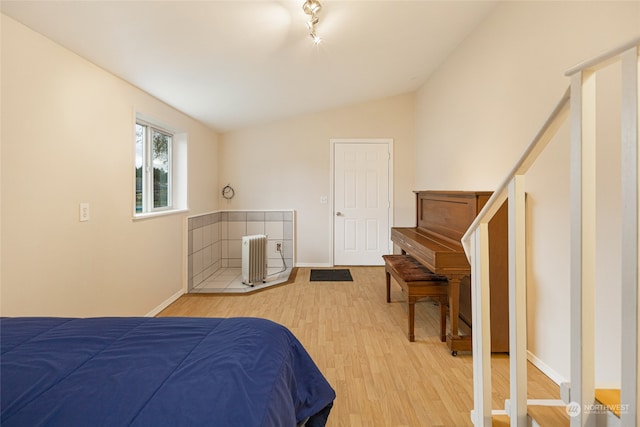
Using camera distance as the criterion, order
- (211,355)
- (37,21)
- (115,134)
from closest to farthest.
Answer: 1. (211,355)
2. (37,21)
3. (115,134)

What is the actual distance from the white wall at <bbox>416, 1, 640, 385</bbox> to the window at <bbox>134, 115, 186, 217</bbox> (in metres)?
3.23

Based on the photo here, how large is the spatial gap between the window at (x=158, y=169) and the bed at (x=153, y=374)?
2035mm

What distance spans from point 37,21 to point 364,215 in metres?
4.20

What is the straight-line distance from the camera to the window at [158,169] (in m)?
3.17

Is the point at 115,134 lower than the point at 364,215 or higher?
higher

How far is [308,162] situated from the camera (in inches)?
199

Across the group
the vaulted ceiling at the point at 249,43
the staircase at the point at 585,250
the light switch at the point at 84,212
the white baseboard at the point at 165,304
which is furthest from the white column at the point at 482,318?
the white baseboard at the point at 165,304

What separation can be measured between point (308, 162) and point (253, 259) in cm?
185

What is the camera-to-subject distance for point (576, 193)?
75 cm

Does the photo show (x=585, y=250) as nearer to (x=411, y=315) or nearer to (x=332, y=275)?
Result: (x=411, y=315)

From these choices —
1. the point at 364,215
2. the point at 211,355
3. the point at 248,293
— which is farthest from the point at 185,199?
the point at 211,355

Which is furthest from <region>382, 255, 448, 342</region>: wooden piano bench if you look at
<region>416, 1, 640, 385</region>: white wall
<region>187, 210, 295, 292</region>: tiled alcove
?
<region>187, 210, 295, 292</region>: tiled alcove

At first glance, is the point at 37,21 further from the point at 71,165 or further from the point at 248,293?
the point at 248,293

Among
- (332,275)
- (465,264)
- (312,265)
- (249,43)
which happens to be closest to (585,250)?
(465,264)
